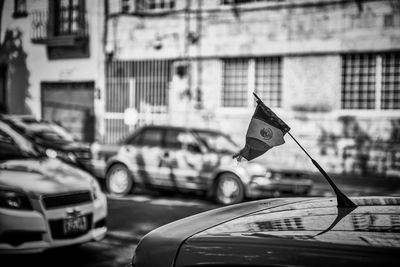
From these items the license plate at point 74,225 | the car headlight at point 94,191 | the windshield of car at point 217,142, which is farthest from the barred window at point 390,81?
the license plate at point 74,225

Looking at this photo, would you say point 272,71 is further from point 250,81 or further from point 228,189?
point 228,189

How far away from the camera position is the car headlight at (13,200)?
5.04 meters

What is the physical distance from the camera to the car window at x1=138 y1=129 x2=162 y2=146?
37.0ft

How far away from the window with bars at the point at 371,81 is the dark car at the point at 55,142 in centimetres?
834

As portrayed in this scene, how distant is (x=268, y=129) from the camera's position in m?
2.56

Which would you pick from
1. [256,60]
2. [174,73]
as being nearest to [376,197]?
[256,60]

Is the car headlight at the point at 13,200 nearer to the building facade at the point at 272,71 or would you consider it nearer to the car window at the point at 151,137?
the car window at the point at 151,137

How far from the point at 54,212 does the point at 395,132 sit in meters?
12.7

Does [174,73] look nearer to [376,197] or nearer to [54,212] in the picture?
[54,212]

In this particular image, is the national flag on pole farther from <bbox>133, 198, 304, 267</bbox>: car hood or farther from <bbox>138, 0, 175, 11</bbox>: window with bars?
<bbox>138, 0, 175, 11</bbox>: window with bars

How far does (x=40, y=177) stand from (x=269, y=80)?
1248cm

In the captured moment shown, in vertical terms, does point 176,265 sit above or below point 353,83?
below

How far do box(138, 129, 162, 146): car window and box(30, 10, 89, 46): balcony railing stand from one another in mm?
9563

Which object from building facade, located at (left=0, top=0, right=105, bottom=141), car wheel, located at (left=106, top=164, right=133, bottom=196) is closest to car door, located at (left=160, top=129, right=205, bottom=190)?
car wheel, located at (left=106, top=164, right=133, bottom=196)
